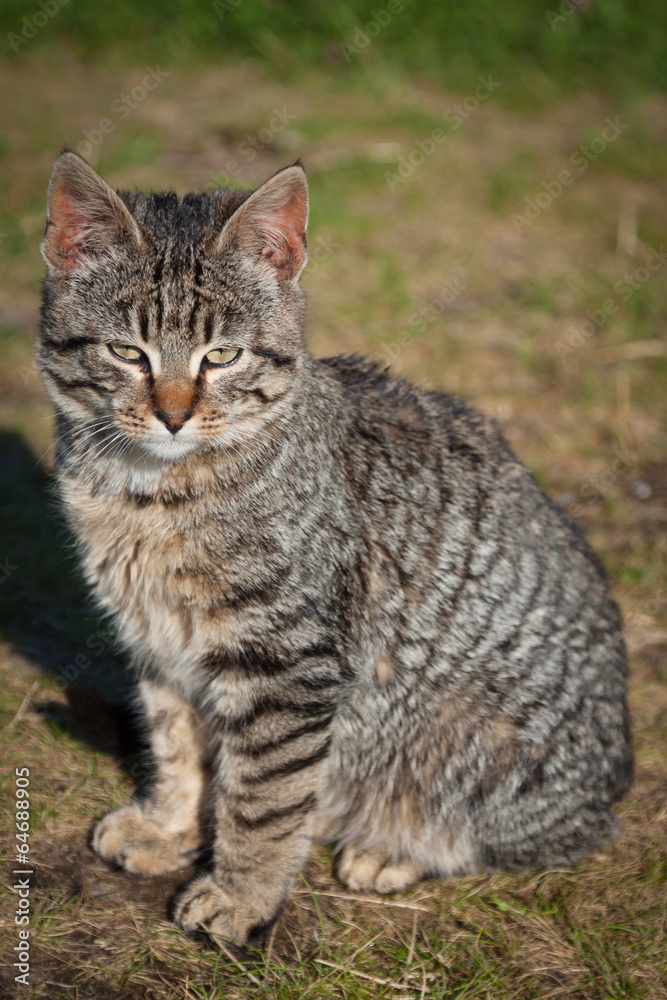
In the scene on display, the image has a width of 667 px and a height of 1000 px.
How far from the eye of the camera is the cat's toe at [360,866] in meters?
3.30

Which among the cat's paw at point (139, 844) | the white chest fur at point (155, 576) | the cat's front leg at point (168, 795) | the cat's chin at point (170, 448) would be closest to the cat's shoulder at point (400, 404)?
the cat's chin at point (170, 448)

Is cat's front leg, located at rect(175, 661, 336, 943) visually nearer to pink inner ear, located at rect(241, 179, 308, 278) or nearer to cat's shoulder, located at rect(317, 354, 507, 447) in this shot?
cat's shoulder, located at rect(317, 354, 507, 447)

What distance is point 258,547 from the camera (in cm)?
288

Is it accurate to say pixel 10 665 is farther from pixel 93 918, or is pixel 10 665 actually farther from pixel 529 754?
pixel 529 754

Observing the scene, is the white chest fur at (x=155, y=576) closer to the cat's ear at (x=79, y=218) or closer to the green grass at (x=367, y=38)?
the cat's ear at (x=79, y=218)

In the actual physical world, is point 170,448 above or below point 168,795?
above

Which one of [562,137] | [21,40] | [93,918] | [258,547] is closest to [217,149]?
[21,40]

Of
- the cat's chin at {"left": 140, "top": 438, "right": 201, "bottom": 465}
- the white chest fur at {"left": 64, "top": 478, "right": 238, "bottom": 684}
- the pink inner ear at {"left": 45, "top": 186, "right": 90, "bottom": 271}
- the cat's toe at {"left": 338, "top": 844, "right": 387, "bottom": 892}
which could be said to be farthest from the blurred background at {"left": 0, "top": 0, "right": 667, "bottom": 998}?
the pink inner ear at {"left": 45, "top": 186, "right": 90, "bottom": 271}

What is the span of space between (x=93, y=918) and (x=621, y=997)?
1.77 metres

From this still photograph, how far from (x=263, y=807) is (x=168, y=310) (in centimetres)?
163

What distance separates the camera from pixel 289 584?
2.88 meters

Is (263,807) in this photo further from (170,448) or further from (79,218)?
(79,218)

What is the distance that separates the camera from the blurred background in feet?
11.7

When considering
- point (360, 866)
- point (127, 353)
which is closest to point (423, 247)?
point (127, 353)
